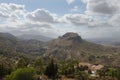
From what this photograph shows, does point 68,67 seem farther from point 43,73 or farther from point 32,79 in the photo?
point 32,79

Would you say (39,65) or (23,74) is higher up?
(39,65)

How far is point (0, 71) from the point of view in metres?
149

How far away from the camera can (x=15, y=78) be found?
11450cm

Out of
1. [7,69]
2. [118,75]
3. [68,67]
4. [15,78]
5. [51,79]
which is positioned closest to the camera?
[15,78]

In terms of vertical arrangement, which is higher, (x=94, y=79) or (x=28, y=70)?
(x=28, y=70)

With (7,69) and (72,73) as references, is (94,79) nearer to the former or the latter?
(72,73)

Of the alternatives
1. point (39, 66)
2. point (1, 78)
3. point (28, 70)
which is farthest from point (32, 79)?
point (39, 66)

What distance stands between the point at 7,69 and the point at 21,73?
4028 cm

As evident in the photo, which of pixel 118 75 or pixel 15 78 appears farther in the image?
pixel 118 75

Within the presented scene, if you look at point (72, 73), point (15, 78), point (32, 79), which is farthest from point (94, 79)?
point (15, 78)

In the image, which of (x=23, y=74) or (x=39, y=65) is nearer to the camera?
(x=23, y=74)

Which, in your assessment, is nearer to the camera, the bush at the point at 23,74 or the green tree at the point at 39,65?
the bush at the point at 23,74

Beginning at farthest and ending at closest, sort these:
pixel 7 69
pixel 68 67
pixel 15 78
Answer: pixel 68 67 < pixel 7 69 < pixel 15 78

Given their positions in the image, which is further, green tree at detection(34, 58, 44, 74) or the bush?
green tree at detection(34, 58, 44, 74)
